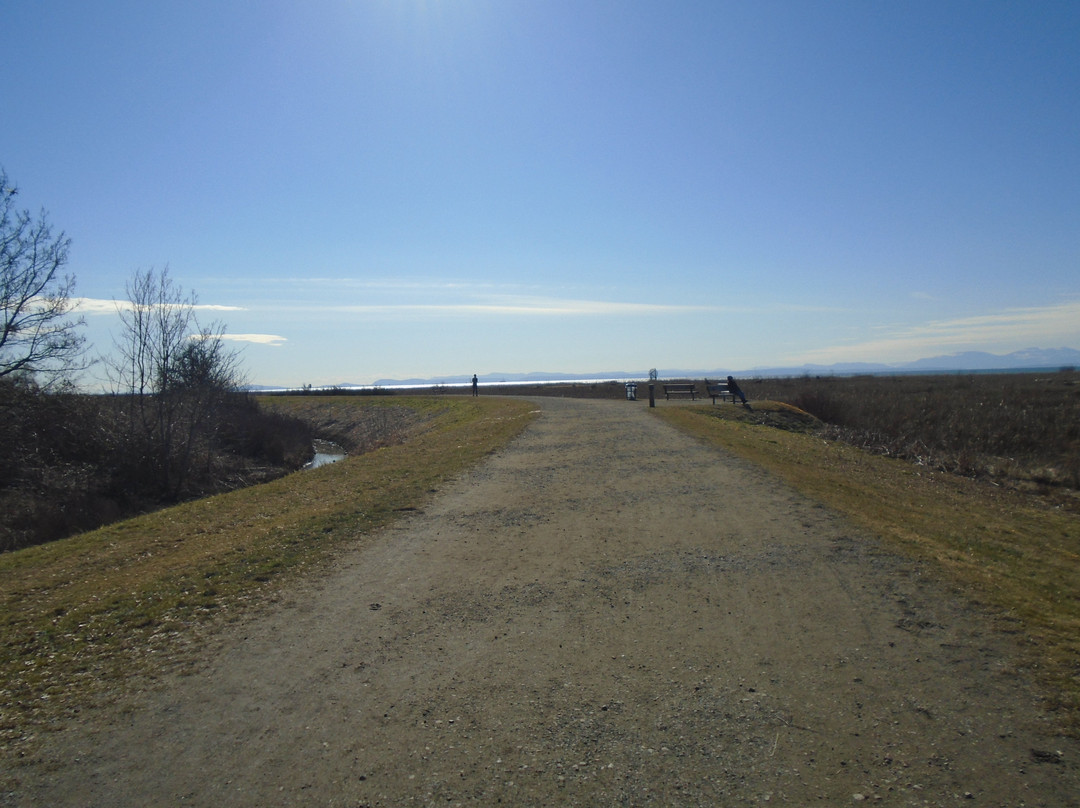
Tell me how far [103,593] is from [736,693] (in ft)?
23.4

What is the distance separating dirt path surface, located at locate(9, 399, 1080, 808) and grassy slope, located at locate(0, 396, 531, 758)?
1.92 feet

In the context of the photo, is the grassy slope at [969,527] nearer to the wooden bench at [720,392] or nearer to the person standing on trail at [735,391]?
Result: the person standing on trail at [735,391]

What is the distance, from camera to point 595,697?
16.3 ft

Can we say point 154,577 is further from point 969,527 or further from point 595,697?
point 969,527

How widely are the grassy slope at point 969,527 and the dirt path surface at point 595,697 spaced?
0.38 m

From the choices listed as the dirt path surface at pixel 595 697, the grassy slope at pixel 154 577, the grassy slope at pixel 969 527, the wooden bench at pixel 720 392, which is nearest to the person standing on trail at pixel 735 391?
the wooden bench at pixel 720 392

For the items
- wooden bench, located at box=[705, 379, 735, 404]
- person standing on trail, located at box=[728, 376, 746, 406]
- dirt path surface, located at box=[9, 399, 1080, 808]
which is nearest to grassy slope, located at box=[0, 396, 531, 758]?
dirt path surface, located at box=[9, 399, 1080, 808]

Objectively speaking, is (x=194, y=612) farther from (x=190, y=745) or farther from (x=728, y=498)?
(x=728, y=498)

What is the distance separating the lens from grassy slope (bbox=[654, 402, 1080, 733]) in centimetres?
582

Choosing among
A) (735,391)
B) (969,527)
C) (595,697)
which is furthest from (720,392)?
(595,697)

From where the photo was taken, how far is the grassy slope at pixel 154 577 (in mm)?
5543

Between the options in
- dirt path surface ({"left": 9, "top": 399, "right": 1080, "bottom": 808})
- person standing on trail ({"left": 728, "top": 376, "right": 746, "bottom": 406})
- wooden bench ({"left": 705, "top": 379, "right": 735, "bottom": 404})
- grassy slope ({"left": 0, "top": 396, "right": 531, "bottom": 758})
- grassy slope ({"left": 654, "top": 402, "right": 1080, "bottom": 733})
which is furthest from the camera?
wooden bench ({"left": 705, "top": 379, "right": 735, "bottom": 404})

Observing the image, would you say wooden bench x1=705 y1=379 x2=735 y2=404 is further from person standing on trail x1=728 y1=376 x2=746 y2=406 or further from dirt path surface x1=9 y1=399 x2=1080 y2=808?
dirt path surface x1=9 y1=399 x2=1080 y2=808

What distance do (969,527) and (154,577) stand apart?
40.7ft
